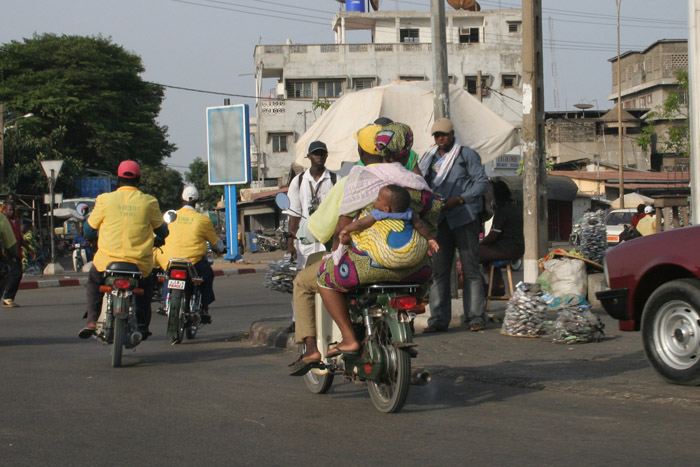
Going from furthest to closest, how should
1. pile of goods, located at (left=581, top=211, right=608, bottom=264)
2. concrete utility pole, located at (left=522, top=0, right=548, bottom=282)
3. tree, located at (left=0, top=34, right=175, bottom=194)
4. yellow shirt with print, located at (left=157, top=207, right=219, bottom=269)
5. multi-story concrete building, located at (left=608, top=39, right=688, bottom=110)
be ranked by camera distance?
multi-story concrete building, located at (left=608, top=39, right=688, bottom=110) < tree, located at (left=0, top=34, right=175, bottom=194) < pile of goods, located at (left=581, top=211, right=608, bottom=264) < concrete utility pole, located at (left=522, top=0, right=548, bottom=282) < yellow shirt with print, located at (left=157, top=207, right=219, bottom=269)

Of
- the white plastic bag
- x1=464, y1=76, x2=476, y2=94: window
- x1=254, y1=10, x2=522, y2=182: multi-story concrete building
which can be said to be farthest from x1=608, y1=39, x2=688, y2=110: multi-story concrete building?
the white plastic bag

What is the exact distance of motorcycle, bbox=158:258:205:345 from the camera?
9.51 metres

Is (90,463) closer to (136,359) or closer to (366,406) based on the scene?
(366,406)

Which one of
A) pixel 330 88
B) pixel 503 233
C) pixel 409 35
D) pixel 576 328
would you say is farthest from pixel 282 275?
pixel 409 35

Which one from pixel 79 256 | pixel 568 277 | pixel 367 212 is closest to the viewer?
pixel 367 212

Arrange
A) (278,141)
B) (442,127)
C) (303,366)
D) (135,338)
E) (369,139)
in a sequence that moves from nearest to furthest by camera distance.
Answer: (369,139)
(303,366)
(135,338)
(442,127)
(278,141)

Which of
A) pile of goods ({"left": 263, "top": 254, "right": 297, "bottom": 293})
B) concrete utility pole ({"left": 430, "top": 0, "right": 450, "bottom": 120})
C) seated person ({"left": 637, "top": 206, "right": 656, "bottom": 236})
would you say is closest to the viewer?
pile of goods ({"left": 263, "top": 254, "right": 297, "bottom": 293})

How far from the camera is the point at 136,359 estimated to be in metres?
8.59

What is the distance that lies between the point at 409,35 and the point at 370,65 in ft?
22.3

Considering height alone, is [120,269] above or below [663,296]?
above

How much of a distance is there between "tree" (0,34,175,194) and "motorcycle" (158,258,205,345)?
44253 mm

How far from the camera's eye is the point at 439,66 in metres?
10.5

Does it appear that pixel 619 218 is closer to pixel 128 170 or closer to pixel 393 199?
pixel 128 170

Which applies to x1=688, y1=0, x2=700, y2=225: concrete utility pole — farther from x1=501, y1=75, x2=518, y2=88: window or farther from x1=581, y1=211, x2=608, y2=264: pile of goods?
x1=501, y1=75, x2=518, y2=88: window
